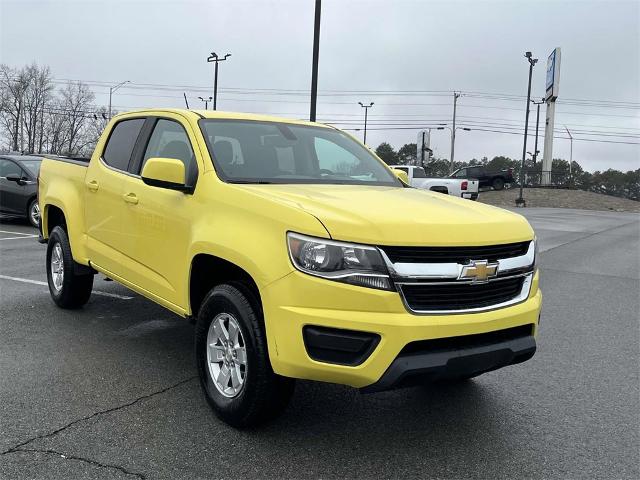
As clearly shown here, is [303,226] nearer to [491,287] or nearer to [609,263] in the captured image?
[491,287]

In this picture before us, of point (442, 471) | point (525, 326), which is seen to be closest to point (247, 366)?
point (442, 471)

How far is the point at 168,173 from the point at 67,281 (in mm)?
2652

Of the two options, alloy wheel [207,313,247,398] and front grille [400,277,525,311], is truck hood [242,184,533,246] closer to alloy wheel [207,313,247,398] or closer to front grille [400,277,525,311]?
front grille [400,277,525,311]

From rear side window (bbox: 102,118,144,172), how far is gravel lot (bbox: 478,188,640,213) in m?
32.1

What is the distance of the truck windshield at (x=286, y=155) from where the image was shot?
3.97m

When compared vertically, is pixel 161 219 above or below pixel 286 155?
below

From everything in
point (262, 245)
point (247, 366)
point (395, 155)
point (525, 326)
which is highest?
point (395, 155)

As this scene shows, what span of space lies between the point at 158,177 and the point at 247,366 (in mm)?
1365

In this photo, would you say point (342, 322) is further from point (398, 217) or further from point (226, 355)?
point (226, 355)

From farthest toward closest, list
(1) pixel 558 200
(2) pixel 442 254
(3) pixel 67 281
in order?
(1) pixel 558 200 < (3) pixel 67 281 < (2) pixel 442 254

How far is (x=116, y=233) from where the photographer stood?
4.72 meters

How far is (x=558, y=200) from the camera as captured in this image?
38.4m

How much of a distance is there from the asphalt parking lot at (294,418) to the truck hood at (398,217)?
46.7 inches

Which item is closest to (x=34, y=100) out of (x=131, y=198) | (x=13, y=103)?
(x=13, y=103)
